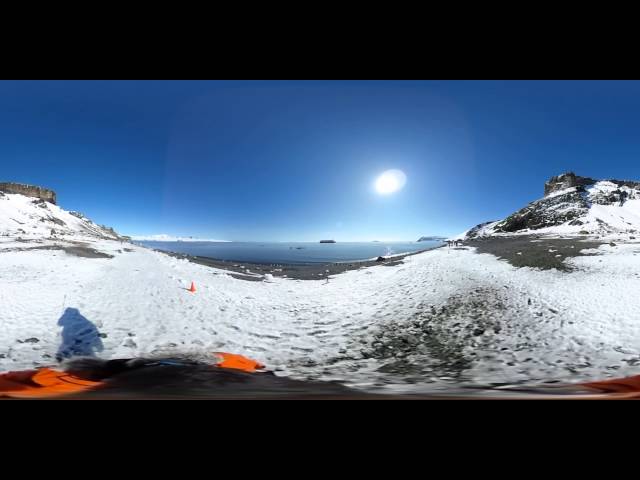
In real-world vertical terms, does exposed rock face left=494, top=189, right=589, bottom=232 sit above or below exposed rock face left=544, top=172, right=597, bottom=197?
below

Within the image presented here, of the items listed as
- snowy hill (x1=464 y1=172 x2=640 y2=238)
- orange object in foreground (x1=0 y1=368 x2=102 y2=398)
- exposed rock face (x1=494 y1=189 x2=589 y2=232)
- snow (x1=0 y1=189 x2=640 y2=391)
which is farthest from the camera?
exposed rock face (x1=494 y1=189 x2=589 y2=232)

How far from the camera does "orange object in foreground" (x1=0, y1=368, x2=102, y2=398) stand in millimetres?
3596

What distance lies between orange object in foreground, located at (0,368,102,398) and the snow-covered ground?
4.73ft

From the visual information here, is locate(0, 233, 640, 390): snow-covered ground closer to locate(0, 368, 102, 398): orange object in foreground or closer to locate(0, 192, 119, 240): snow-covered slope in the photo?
locate(0, 368, 102, 398): orange object in foreground

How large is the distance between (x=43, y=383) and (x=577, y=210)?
56.0 metres

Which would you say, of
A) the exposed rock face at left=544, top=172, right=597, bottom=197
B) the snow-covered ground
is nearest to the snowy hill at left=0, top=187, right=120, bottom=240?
the snow-covered ground

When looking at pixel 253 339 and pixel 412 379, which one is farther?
pixel 253 339

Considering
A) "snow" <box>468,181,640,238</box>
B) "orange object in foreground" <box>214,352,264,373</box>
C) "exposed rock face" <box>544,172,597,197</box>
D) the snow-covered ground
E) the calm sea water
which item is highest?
"exposed rock face" <box>544,172,597,197</box>
